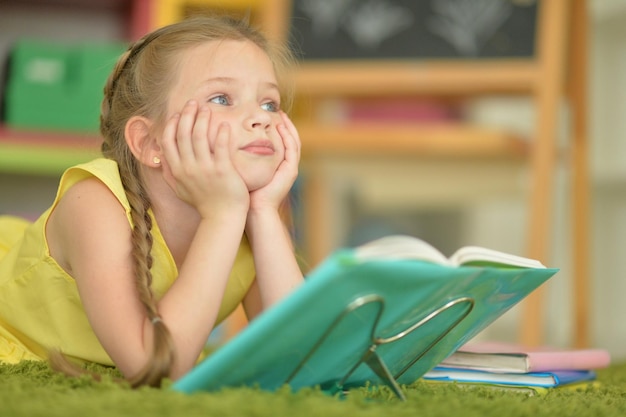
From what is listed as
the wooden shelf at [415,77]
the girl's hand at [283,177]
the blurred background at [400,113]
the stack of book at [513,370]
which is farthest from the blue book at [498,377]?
the wooden shelf at [415,77]

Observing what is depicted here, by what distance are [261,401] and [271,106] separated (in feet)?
1.40

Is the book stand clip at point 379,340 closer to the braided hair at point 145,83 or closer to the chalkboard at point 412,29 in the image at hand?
the braided hair at point 145,83

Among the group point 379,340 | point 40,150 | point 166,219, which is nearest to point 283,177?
point 166,219

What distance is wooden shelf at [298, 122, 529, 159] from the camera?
1.90m

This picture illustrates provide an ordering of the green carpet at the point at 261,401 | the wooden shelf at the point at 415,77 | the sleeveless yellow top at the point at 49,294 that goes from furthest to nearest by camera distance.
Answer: the wooden shelf at the point at 415,77 < the sleeveless yellow top at the point at 49,294 < the green carpet at the point at 261,401

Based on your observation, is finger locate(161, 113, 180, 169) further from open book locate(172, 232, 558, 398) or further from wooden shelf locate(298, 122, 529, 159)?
wooden shelf locate(298, 122, 529, 159)

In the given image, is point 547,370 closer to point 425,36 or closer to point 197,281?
point 197,281

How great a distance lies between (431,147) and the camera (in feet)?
6.27

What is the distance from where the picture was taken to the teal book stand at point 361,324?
2.08 ft

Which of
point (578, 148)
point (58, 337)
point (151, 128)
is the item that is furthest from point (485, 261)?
point (578, 148)

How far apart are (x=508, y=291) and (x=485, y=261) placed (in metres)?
0.03

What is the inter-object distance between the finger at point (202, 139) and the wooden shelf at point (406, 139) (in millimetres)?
1026

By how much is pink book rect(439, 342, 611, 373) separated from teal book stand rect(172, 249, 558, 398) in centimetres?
9

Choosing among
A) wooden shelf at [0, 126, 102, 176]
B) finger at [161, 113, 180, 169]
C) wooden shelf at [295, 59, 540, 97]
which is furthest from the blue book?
wooden shelf at [0, 126, 102, 176]
